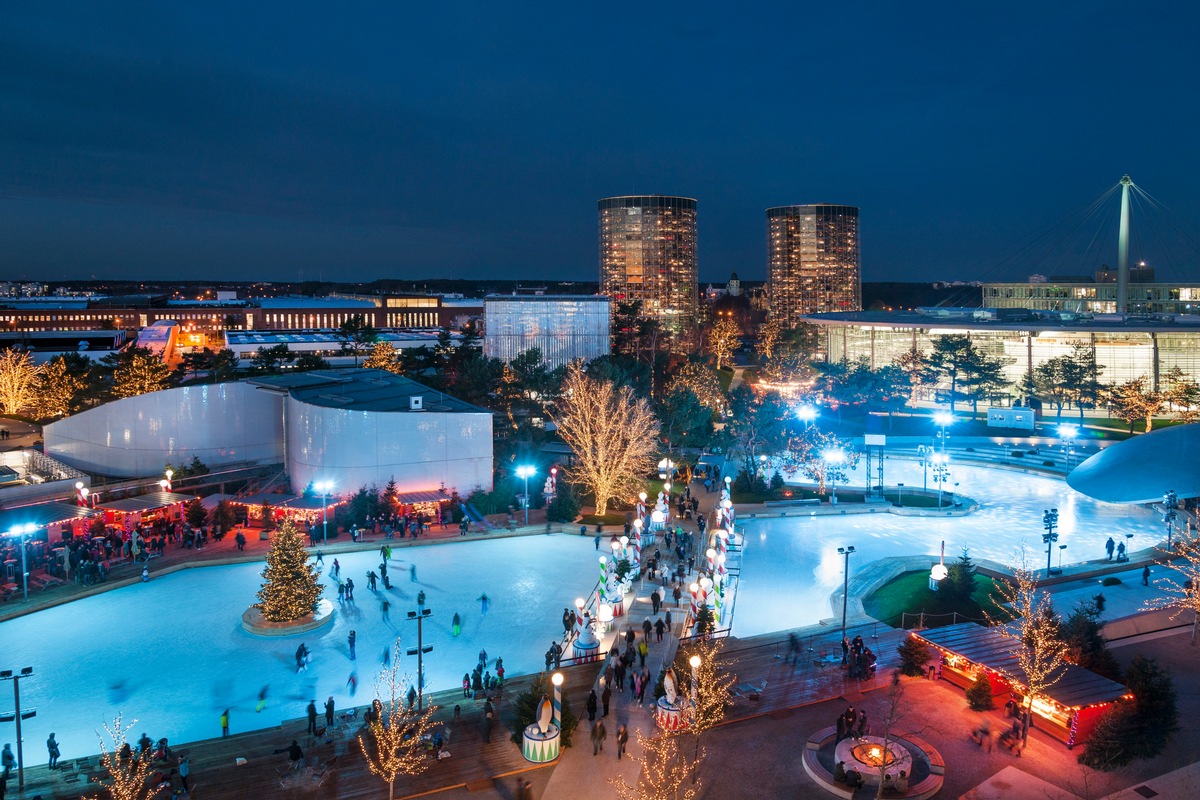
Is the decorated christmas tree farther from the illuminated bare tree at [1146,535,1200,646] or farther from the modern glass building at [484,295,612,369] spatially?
the modern glass building at [484,295,612,369]

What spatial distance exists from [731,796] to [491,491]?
69.3 feet

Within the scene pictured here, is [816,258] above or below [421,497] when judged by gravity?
above

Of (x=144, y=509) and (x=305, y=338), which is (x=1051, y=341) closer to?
(x=144, y=509)

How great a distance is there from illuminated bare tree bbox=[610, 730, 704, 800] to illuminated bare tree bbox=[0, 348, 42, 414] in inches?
2049

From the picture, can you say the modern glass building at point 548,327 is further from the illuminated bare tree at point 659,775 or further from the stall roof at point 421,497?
the illuminated bare tree at point 659,775

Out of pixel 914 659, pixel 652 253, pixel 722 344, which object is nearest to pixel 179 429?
pixel 914 659

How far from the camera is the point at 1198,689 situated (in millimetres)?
16094

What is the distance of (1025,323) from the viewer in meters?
59.1

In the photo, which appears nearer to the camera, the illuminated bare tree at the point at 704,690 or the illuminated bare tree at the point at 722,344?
the illuminated bare tree at the point at 704,690

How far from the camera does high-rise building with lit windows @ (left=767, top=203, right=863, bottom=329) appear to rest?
433 ft

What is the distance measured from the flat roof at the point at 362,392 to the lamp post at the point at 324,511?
138 inches

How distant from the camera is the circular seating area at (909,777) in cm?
1277

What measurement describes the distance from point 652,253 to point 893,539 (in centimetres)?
9608

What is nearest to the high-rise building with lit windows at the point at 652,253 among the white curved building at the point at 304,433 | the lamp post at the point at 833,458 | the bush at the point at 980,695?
the white curved building at the point at 304,433
